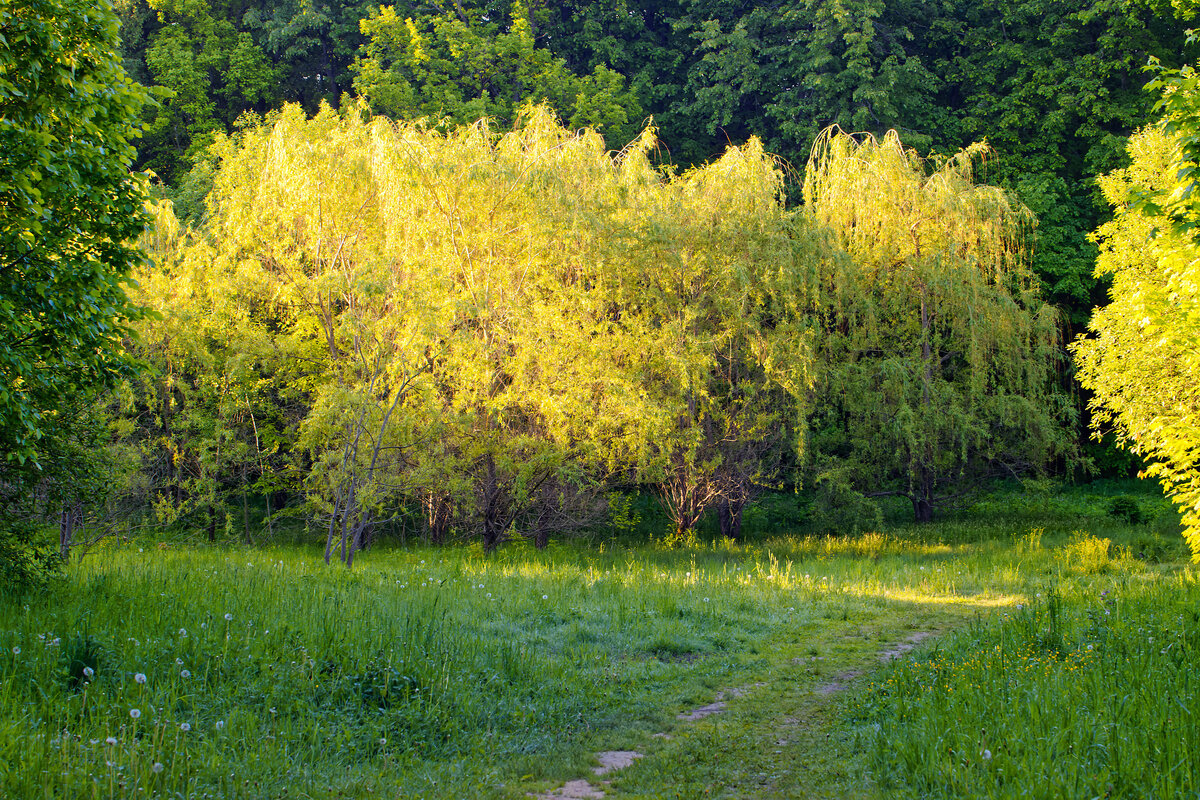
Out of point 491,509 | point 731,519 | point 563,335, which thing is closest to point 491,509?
point 491,509

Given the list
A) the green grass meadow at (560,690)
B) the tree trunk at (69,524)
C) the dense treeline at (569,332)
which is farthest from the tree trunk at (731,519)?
the tree trunk at (69,524)

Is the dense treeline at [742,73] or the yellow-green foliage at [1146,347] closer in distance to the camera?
the yellow-green foliage at [1146,347]

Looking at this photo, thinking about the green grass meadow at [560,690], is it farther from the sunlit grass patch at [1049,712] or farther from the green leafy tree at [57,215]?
the green leafy tree at [57,215]

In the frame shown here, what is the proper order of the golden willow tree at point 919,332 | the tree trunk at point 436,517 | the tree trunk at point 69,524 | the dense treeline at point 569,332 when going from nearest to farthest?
the tree trunk at point 69,524 → the dense treeline at point 569,332 → the tree trunk at point 436,517 → the golden willow tree at point 919,332

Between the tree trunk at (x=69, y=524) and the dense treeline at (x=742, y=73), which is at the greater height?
the dense treeline at (x=742, y=73)

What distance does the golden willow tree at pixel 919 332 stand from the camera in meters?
18.1

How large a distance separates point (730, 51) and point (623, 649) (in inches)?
1010

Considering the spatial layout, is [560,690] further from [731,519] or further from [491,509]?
[731,519]

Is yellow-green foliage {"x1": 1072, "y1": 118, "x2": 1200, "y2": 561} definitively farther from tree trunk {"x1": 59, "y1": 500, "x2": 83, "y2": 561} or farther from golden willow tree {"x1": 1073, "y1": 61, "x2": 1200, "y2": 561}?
tree trunk {"x1": 59, "y1": 500, "x2": 83, "y2": 561}

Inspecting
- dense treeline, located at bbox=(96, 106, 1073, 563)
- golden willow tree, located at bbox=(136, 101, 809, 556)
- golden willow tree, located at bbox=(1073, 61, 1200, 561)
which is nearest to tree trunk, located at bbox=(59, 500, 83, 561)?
dense treeline, located at bbox=(96, 106, 1073, 563)

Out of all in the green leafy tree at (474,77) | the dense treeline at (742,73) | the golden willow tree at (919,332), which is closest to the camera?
the golden willow tree at (919,332)

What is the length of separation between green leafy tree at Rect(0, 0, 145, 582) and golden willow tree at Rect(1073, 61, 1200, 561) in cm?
875

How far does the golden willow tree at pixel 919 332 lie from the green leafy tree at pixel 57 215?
13627 mm

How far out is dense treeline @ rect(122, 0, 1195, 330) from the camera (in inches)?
977
